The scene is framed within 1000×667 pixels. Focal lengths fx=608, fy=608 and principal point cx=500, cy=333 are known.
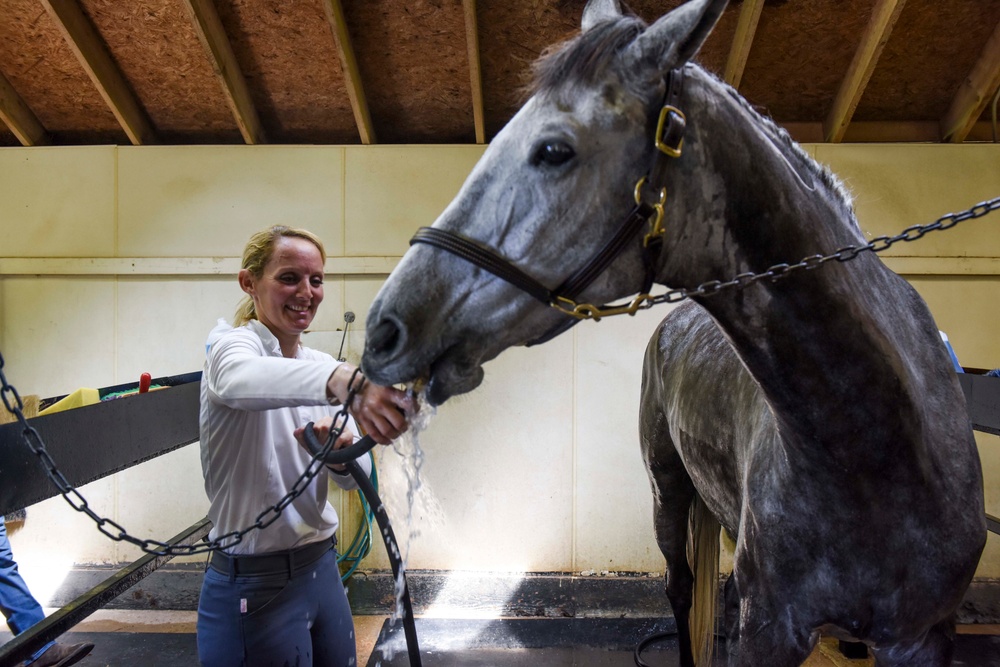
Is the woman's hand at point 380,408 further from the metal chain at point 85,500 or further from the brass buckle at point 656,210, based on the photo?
the brass buckle at point 656,210

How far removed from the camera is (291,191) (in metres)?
3.26

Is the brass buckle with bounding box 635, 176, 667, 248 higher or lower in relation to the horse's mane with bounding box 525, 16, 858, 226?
lower

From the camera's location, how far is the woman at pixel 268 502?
1.43 metres

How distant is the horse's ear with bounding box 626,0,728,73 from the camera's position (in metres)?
0.81

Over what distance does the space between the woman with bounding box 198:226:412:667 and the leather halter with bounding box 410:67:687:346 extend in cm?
62

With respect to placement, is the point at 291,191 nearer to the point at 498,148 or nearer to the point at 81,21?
the point at 81,21

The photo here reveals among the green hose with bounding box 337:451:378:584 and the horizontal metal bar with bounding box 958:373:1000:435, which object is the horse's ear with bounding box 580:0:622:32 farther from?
the green hose with bounding box 337:451:378:584

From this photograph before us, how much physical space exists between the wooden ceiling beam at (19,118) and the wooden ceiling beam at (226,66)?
1.11 metres

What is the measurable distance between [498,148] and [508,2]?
219 centimetres

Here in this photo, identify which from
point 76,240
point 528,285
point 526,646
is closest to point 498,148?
point 528,285

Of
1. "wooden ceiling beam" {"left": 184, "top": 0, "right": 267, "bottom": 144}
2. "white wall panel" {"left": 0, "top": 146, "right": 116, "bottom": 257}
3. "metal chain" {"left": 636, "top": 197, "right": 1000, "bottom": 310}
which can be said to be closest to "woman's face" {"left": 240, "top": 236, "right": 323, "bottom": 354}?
"metal chain" {"left": 636, "top": 197, "right": 1000, "bottom": 310}

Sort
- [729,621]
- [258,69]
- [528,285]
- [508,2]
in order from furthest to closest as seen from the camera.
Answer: [258,69] → [508,2] → [729,621] → [528,285]

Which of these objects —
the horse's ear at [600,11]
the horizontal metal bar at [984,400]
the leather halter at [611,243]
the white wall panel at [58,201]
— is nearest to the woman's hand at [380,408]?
the leather halter at [611,243]

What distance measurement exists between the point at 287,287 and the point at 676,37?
106cm
